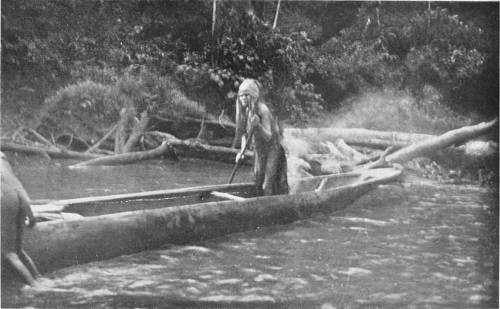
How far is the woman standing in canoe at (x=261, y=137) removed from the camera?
4.83m

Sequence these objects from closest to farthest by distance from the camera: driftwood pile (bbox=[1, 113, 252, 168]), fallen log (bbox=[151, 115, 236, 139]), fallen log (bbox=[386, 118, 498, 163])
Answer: fallen log (bbox=[386, 118, 498, 163]) < driftwood pile (bbox=[1, 113, 252, 168]) < fallen log (bbox=[151, 115, 236, 139])

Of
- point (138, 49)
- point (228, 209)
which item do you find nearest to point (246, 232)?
point (228, 209)

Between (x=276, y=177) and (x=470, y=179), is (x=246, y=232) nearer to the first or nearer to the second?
(x=276, y=177)

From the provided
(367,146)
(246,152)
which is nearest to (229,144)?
(246,152)

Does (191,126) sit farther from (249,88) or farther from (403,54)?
(403,54)

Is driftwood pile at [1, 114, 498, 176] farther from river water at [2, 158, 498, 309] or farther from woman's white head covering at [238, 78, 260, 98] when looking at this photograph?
woman's white head covering at [238, 78, 260, 98]

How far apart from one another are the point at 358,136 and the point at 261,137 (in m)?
0.98

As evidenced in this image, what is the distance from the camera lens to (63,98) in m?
4.49

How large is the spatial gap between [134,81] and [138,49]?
25 cm

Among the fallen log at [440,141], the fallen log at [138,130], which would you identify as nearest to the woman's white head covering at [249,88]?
the fallen log at [138,130]

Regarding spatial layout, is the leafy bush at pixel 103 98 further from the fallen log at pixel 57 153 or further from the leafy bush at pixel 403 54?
the leafy bush at pixel 403 54

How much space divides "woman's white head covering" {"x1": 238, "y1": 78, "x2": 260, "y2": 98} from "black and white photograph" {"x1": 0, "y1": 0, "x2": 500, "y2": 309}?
0.05 ft

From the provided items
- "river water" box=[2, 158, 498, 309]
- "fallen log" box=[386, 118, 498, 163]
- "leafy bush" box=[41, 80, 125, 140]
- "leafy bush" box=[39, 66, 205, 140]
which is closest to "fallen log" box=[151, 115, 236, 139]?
"leafy bush" box=[39, 66, 205, 140]

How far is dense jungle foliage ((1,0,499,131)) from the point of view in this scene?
432 cm
